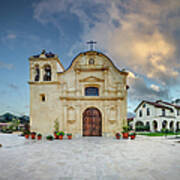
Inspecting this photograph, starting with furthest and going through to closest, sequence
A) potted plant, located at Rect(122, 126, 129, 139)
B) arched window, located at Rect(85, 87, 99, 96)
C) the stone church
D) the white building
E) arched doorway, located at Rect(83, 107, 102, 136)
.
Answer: the white building, arched window, located at Rect(85, 87, 99, 96), arched doorway, located at Rect(83, 107, 102, 136), the stone church, potted plant, located at Rect(122, 126, 129, 139)

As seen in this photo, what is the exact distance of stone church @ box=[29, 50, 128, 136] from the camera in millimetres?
19094

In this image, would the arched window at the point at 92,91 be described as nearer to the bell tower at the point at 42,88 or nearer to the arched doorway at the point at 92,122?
the arched doorway at the point at 92,122

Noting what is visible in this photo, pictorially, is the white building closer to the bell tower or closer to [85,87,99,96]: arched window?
[85,87,99,96]: arched window

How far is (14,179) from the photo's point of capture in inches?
195

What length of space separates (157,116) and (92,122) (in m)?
19.4

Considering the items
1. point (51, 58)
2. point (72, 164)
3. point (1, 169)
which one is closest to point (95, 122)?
point (51, 58)

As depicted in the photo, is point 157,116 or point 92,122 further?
point 157,116

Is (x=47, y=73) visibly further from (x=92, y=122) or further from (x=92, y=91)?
(x=92, y=122)

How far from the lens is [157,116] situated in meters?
33.2

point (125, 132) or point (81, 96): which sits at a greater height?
point (81, 96)

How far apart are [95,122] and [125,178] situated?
14.5 metres

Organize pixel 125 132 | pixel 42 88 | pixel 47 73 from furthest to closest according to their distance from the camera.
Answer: pixel 47 73, pixel 42 88, pixel 125 132

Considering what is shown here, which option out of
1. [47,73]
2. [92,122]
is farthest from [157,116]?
[47,73]

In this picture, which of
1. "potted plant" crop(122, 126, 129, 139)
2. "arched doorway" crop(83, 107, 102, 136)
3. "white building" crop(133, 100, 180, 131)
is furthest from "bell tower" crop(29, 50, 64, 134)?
"white building" crop(133, 100, 180, 131)
